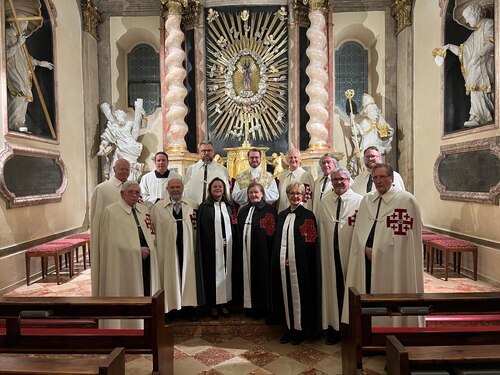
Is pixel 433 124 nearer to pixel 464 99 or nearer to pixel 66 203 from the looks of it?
pixel 464 99

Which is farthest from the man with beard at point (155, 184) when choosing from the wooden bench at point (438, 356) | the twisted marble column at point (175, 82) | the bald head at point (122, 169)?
the wooden bench at point (438, 356)

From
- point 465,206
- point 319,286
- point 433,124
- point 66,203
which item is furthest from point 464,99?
point 66,203

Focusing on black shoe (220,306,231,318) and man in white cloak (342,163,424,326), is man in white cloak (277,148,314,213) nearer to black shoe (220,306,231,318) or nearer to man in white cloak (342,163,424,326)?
black shoe (220,306,231,318)

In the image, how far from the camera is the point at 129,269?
3838mm

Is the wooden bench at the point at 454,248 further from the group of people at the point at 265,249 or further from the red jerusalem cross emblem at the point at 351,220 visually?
the red jerusalem cross emblem at the point at 351,220

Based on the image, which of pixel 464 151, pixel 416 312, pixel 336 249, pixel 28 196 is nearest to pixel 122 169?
pixel 336 249

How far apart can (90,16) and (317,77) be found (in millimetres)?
5464

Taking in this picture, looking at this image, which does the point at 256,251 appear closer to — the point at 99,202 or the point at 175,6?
the point at 99,202

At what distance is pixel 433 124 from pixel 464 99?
123 centimetres

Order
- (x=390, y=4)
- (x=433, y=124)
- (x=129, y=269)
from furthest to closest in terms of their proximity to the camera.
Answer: (x=390, y=4), (x=433, y=124), (x=129, y=269)

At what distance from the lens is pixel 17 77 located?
6246 mm

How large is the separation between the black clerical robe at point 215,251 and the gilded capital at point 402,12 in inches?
285

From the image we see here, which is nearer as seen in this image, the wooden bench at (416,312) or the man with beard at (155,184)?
the wooden bench at (416,312)

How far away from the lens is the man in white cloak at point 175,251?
427 cm
